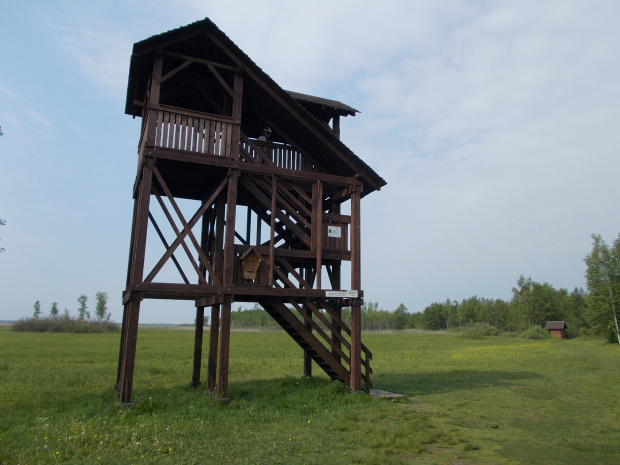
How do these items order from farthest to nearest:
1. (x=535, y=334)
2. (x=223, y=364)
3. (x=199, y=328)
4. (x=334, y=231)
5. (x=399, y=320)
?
(x=399, y=320) < (x=535, y=334) < (x=199, y=328) < (x=334, y=231) < (x=223, y=364)

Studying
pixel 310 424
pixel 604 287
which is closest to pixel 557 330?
pixel 604 287

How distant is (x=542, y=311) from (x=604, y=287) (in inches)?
1376

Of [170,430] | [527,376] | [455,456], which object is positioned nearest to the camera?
[455,456]

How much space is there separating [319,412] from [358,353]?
303 cm

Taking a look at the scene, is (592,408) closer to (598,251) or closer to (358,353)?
(358,353)

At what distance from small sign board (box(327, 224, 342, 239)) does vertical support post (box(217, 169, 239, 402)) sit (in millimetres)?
3486

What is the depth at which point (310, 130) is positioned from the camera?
1418cm

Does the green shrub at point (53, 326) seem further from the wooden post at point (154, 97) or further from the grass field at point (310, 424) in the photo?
the wooden post at point (154, 97)

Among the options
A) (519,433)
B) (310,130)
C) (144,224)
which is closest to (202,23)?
(310,130)

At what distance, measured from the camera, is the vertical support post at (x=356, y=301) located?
1384cm

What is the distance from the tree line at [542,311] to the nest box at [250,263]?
48.8m

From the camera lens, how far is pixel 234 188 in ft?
42.2

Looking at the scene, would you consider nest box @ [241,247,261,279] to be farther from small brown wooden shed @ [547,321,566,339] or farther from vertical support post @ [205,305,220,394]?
small brown wooden shed @ [547,321,566,339]

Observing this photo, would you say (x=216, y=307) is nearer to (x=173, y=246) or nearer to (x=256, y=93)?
(x=173, y=246)
